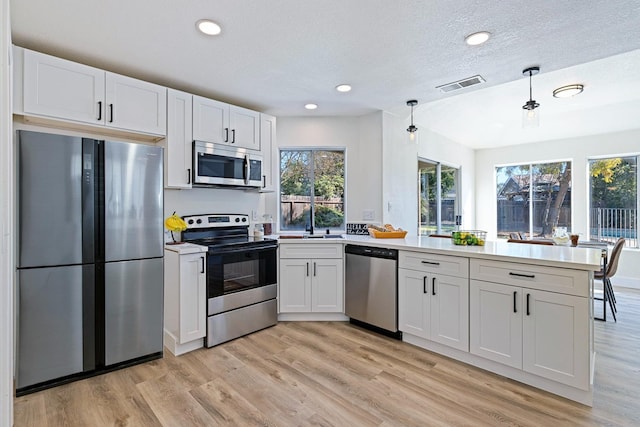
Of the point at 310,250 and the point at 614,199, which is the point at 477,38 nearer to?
the point at 310,250

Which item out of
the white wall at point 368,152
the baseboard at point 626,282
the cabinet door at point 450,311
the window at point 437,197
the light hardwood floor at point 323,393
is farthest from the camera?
the window at point 437,197

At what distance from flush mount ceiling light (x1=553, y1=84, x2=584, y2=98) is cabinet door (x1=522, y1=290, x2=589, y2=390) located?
9.28ft

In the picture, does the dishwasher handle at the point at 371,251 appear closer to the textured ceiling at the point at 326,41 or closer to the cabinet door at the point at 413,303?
the cabinet door at the point at 413,303

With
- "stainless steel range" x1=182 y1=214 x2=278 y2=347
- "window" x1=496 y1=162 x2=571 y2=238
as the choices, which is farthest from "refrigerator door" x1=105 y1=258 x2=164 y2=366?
"window" x1=496 y1=162 x2=571 y2=238

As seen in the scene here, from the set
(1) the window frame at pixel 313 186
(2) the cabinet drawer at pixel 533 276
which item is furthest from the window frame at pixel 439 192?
(2) the cabinet drawer at pixel 533 276

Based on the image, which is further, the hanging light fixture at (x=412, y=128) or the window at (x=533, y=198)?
the window at (x=533, y=198)

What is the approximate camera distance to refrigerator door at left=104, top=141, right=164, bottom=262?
2.39m

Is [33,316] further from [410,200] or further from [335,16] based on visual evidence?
[410,200]

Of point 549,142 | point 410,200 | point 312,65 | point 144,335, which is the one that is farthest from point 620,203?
point 144,335

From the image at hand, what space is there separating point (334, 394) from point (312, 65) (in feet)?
8.40

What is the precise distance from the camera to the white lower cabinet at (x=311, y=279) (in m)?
3.44

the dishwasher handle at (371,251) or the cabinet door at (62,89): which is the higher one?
the cabinet door at (62,89)

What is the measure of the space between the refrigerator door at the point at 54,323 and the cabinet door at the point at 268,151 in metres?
1.92

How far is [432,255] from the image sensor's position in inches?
107
